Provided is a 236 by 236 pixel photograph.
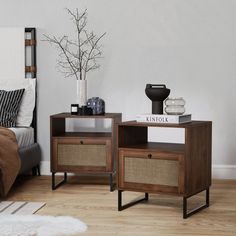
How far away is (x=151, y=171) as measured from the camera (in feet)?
10.8

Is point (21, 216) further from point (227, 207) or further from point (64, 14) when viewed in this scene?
point (64, 14)

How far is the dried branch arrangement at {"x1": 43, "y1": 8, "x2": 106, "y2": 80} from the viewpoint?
178 inches

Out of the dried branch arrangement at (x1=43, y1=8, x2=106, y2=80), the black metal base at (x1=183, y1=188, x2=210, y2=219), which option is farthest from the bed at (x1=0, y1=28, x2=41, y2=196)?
the black metal base at (x1=183, y1=188, x2=210, y2=219)

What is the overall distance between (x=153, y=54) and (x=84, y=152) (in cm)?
108

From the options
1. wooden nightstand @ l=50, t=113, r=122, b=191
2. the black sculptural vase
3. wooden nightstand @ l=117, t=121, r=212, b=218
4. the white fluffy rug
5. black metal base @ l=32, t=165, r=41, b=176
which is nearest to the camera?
the white fluffy rug

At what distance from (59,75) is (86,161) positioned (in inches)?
37.2

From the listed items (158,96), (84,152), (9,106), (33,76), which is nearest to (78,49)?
(33,76)

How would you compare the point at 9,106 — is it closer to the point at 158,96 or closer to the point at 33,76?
the point at 33,76

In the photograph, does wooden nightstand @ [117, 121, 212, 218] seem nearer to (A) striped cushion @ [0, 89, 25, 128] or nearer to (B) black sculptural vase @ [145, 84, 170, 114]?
(B) black sculptural vase @ [145, 84, 170, 114]

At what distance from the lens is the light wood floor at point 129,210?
2943mm

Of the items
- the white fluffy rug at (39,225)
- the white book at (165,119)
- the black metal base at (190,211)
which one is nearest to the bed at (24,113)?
the white fluffy rug at (39,225)

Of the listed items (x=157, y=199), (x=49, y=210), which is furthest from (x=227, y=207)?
(x=49, y=210)

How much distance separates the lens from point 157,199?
3.67m

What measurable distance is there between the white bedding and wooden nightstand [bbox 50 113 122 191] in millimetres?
297
